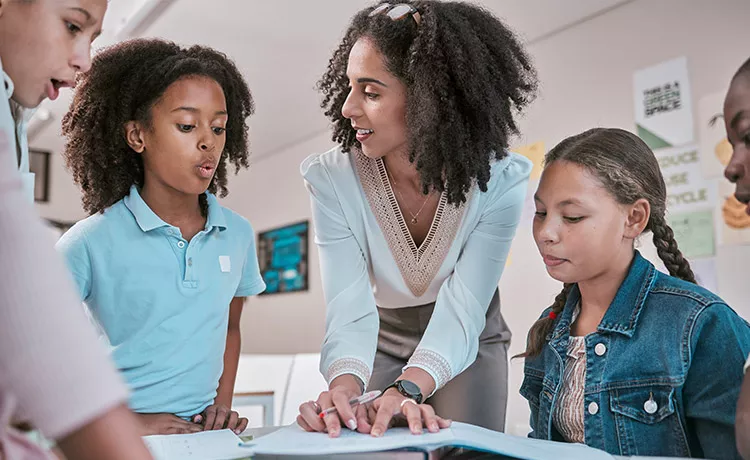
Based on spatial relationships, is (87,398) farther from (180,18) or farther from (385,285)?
(180,18)

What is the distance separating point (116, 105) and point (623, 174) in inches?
34.8

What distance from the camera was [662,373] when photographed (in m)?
0.90

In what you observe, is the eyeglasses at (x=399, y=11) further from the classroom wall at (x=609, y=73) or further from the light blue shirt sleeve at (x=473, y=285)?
the classroom wall at (x=609, y=73)

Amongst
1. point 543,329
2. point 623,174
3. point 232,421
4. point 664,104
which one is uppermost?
point 664,104

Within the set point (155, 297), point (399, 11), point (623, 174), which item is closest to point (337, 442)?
point (155, 297)

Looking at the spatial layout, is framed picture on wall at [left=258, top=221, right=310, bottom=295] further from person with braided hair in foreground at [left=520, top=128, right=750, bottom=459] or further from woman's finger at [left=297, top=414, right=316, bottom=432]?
woman's finger at [left=297, top=414, right=316, bottom=432]

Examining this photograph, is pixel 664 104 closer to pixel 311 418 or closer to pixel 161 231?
pixel 161 231

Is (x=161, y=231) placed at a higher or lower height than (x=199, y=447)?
higher

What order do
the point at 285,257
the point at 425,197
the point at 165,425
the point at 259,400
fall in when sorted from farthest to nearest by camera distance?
the point at 285,257 < the point at 259,400 < the point at 425,197 < the point at 165,425

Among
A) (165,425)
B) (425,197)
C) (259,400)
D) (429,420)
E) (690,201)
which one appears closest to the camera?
(429,420)

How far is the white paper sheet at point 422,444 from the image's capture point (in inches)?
26.0

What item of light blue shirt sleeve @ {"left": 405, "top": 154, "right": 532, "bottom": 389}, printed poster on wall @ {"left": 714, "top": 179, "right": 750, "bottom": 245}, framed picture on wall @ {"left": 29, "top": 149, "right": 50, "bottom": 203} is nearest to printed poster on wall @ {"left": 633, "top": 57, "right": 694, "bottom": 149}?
printed poster on wall @ {"left": 714, "top": 179, "right": 750, "bottom": 245}

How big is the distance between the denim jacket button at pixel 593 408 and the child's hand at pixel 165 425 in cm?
59

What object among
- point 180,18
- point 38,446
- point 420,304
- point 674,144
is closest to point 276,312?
point 180,18
